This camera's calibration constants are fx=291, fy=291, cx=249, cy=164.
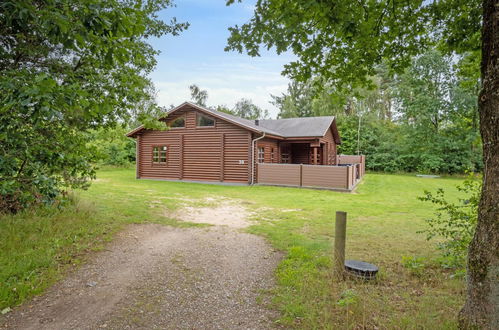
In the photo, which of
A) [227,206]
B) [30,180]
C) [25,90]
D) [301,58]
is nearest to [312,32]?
[301,58]

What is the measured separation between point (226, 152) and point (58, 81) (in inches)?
448

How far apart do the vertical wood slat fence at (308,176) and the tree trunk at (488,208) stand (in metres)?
11.4

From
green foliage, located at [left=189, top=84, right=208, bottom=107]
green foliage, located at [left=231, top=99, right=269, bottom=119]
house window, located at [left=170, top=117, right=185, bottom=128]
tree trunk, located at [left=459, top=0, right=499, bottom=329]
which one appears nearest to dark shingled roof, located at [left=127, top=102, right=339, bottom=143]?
house window, located at [left=170, top=117, right=185, bottom=128]

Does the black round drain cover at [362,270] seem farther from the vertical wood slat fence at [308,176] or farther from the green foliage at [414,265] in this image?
the vertical wood slat fence at [308,176]

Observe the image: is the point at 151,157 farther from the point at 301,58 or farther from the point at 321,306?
the point at 321,306

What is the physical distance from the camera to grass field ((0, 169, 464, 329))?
3.09m

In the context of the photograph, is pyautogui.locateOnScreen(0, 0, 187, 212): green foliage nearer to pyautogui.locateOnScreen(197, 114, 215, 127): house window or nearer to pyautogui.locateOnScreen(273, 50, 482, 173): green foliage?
pyautogui.locateOnScreen(197, 114, 215, 127): house window

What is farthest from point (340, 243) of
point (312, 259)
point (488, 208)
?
point (488, 208)

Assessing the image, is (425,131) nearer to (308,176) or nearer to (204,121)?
(308,176)

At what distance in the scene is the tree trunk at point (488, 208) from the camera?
250 centimetres

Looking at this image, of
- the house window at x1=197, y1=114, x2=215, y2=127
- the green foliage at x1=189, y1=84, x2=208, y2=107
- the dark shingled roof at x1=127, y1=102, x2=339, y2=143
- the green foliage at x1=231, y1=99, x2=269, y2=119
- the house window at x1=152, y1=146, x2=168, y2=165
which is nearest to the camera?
the house window at x1=197, y1=114, x2=215, y2=127

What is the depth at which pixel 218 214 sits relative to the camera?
27.1 ft

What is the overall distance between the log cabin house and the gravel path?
9578 millimetres

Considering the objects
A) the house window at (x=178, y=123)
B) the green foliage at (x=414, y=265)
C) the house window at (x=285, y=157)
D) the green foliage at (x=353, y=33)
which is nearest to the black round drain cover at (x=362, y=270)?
the green foliage at (x=414, y=265)
